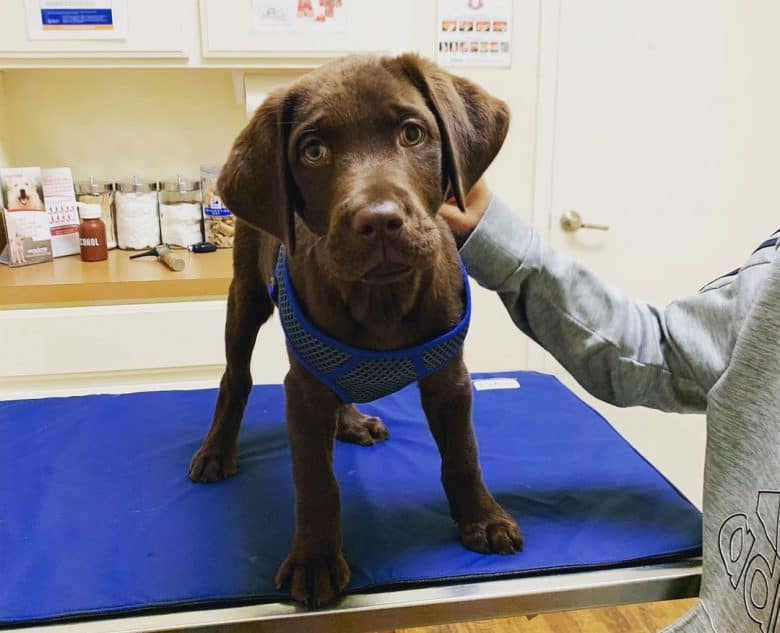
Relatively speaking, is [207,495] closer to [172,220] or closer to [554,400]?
[554,400]

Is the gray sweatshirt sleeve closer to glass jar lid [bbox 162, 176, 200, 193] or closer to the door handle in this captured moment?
the door handle

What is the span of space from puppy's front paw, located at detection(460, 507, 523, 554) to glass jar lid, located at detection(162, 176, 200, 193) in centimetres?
180

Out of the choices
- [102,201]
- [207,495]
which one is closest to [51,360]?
[102,201]

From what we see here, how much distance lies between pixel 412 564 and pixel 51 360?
154 cm

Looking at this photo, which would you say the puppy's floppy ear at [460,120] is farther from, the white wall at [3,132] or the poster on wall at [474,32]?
the white wall at [3,132]

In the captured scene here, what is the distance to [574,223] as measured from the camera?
2541 millimetres

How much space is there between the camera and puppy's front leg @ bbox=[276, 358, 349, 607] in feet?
3.37

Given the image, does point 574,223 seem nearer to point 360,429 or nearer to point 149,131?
point 360,429

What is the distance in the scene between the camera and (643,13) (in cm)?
243

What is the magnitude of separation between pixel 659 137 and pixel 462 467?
5.87ft

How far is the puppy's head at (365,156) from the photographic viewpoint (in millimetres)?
A: 885

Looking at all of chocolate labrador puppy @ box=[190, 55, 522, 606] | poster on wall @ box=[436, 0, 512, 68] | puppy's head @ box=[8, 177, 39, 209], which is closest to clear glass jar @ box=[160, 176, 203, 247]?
puppy's head @ box=[8, 177, 39, 209]

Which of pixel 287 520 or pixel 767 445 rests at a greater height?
pixel 767 445

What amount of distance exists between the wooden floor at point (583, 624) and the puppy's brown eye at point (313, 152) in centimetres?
156
